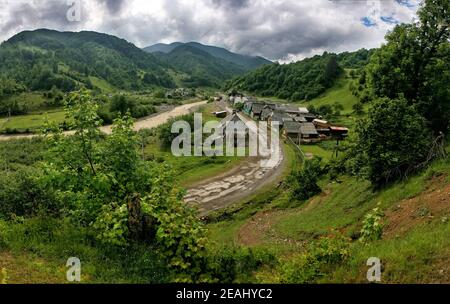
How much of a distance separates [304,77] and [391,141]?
146779 mm

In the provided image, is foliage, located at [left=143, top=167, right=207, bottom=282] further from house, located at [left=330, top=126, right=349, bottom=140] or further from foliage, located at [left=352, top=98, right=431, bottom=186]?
house, located at [left=330, top=126, right=349, bottom=140]

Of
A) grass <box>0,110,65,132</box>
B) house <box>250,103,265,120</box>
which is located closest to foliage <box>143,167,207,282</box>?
grass <box>0,110,65,132</box>

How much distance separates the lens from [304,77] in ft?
531

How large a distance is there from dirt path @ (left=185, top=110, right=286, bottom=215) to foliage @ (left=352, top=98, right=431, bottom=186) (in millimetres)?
18261

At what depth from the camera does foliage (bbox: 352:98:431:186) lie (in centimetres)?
2042

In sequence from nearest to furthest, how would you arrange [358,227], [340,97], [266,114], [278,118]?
[358,227] → [278,118] → [266,114] → [340,97]

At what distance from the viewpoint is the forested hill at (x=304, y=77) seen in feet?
482

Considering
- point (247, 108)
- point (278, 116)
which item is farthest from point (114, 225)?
point (247, 108)

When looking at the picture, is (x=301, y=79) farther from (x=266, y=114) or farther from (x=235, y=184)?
(x=235, y=184)
